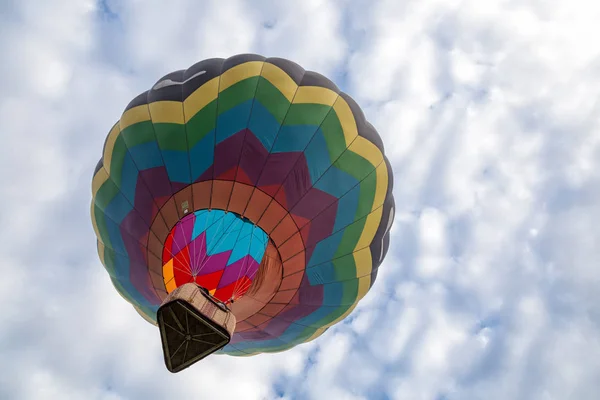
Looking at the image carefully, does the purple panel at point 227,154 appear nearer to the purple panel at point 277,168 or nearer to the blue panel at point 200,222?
the purple panel at point 277,168

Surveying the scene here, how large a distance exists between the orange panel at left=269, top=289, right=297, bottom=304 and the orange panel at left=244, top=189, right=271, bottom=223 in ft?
4.31

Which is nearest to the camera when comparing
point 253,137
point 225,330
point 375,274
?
point 225,330

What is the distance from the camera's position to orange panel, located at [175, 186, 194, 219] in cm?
631

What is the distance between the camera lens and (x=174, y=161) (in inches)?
250

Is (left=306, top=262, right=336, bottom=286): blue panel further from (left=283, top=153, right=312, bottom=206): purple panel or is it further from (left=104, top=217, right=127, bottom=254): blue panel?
(left=104, top=217, right=127, bottom=254): blue panel

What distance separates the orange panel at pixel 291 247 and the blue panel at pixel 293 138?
122 cm

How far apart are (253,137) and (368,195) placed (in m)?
1.95

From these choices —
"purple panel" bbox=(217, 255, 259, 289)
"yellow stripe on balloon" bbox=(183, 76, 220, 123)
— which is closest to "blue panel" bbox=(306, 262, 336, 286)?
"purple panel" bbox=(217, 255, 259, 289)

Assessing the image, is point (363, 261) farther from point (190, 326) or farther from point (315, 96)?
point (190, 326)

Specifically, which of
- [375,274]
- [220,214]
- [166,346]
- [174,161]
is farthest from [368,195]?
[166,346]

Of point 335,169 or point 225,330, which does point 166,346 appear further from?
point 335,169

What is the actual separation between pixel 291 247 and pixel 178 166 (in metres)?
1.95

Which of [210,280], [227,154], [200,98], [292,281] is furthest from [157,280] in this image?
[200,98]

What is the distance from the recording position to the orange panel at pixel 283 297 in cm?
679
